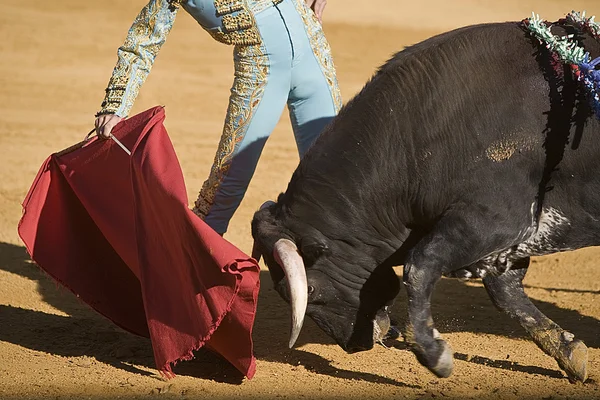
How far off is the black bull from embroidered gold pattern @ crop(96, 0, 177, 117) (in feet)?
2.80

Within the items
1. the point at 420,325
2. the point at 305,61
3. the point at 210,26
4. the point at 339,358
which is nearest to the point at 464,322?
the point at 339,358

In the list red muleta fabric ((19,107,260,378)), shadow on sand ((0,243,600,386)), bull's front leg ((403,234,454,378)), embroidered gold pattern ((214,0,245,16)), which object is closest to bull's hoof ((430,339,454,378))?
bull's front leg ((403,234,454,378))

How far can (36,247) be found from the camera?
484 centimetres

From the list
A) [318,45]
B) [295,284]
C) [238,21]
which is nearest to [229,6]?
[238,21]

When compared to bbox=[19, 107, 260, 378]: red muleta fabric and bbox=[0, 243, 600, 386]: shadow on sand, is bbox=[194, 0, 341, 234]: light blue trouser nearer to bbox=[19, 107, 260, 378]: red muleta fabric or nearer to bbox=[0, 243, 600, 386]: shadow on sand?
bbox=[19, 107, 260, 378]: red muleta fabric

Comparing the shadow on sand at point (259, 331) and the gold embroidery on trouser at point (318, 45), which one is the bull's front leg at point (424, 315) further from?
the gold embroidery on trouser at point (318, 45)

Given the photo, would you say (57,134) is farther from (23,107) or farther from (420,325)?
(420,325)

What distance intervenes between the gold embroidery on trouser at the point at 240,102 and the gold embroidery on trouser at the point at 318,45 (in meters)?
0.26

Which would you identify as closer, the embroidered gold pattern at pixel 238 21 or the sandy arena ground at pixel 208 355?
the sandy arena ground at pixel 208 355

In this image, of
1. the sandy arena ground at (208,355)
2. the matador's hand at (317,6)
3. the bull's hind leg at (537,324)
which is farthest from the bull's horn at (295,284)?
the matador's hand at (317,6)

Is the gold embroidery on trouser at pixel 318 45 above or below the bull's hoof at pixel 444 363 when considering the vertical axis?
above

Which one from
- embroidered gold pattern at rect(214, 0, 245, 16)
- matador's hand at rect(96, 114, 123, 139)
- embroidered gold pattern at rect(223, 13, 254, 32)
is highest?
embroidered gold pattern at rect(214, 0, 245, 16)

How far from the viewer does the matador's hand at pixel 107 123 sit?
15.0 feet

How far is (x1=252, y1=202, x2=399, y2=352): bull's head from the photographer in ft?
14.2
